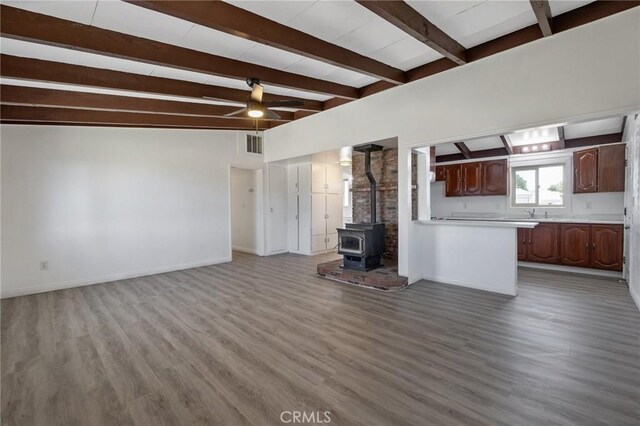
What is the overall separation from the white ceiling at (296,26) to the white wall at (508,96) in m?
0.35

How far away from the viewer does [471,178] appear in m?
6.75

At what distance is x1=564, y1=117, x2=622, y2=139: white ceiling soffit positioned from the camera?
4821 millimetres

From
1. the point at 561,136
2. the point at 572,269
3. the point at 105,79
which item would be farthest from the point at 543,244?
the point at 105,79

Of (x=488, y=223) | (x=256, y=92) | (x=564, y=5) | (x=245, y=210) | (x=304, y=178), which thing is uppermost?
(x=564, y=5)

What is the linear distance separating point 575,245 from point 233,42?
6371 millimetres

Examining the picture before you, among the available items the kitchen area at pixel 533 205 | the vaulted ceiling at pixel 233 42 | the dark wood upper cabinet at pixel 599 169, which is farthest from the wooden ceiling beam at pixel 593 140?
the vaulted ceiling at pixel 233 42

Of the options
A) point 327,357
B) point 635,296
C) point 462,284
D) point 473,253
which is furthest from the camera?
point 462,284

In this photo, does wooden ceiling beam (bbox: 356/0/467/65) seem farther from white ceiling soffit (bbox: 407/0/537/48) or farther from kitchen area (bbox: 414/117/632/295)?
kitchen area (bbox: 414/117/632/295)

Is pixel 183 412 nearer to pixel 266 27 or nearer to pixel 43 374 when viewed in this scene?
pixel 43 374

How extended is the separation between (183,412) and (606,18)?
481cm

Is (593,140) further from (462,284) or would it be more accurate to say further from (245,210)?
(245,210)

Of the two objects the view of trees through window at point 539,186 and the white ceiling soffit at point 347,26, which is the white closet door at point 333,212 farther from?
the white ceiling soffit at point 347,26

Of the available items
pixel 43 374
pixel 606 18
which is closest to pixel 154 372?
pixel 43 374

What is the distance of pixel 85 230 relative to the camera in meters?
4.87
